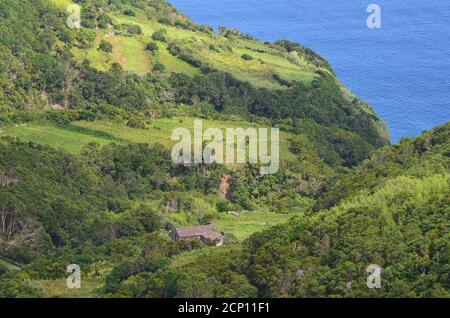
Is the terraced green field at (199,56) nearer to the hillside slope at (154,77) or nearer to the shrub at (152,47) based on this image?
the hillside slope at (154,77)

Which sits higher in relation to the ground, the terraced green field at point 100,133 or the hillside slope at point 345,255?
the terraced green field at point 100,133

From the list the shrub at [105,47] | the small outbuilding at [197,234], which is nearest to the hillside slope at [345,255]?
the small outbuilding at [197,234]

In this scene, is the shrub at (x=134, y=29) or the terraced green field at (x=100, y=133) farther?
the shrub at (x=134, y=29)

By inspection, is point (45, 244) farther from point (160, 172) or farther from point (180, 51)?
point (180, 51)

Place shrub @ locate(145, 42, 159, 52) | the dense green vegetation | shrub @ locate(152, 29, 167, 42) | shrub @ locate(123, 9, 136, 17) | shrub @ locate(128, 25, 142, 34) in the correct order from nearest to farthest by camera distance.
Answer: the dense green vegetation → shrub @ locate(145, 42, 159, 52) → shrub @ locate(152, 29, 167, 42) → shrub @ locate(128, 25, 142, 34) → shrub @ locate(123, 9, 136, 17)

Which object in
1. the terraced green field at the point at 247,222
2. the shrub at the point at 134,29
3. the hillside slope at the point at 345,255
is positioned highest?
the shrub at the point at 134,29

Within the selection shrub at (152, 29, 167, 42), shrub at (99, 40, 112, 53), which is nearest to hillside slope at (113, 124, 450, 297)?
shrub at (99, 40, 112, 53)

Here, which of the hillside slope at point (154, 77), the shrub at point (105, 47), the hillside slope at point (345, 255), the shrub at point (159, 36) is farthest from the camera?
the shrub at point (159, 36)

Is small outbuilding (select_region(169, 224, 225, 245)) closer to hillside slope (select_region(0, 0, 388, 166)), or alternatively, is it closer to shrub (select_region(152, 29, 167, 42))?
hillside slope (select_region(0, 0, 388, 166))

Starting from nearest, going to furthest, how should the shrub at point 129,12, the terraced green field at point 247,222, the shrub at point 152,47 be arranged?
the terraced green field at point 247,222, the shrub at point 152,47, the shrub at point 129,12
